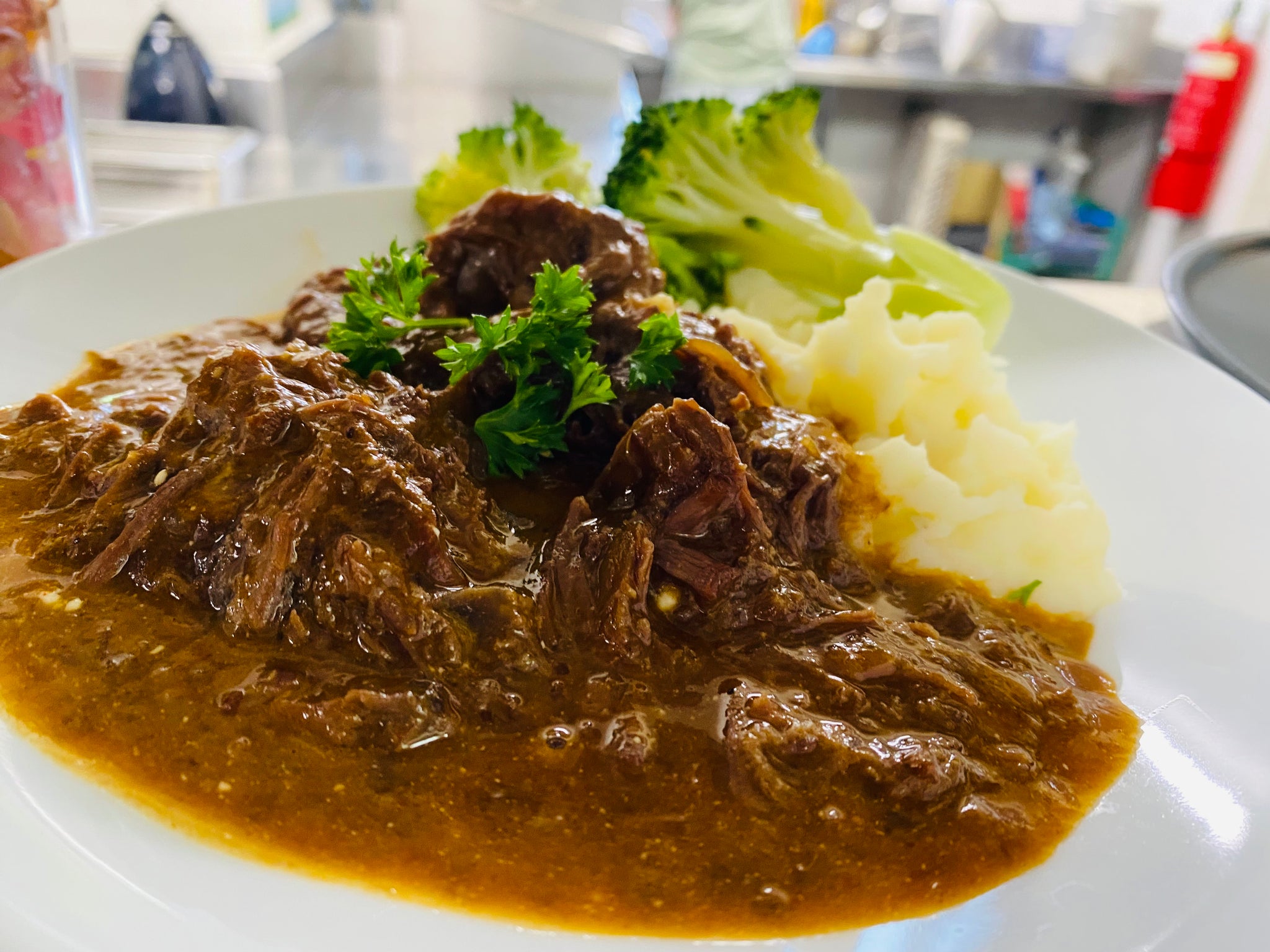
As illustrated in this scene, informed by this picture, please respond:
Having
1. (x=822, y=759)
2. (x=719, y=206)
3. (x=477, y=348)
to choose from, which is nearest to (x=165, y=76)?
(x=719, y=206)

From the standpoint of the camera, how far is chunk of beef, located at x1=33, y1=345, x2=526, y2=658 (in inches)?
97.0

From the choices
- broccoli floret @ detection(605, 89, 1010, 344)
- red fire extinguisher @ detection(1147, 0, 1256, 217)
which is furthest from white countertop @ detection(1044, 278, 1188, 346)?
red fire extinguisher @ detection(1147, 0, 1256, 217)

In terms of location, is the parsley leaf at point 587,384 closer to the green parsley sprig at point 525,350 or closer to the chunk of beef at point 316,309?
the green parsley sprig at point 525,350

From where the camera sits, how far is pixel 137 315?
3.90 meters

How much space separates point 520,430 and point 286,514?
756 mm

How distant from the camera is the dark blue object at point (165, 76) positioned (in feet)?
23.1

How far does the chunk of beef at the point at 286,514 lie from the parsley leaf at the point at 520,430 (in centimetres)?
18

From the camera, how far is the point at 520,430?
9.77 ft

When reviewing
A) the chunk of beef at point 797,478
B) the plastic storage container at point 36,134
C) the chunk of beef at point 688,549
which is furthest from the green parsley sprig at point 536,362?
the plastic storage container at point 36,134

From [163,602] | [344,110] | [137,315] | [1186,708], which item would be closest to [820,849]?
[1186,708]

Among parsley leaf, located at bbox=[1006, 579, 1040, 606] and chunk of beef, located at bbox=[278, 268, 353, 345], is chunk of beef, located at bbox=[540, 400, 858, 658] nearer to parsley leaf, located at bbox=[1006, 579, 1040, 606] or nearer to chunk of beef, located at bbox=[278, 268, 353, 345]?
parsley leaf, located at bbox=[1006, 579, 1040, 606]

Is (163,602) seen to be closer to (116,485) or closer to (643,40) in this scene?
(116,485)

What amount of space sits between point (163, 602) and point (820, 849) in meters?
1.69

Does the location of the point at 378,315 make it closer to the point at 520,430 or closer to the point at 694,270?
the point at 520,430
